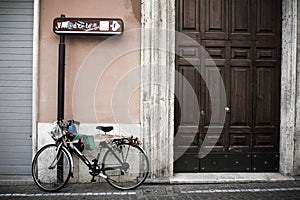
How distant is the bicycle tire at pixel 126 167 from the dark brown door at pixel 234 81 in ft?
2.75

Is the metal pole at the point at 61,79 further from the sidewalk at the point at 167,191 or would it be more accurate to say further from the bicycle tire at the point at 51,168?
the sidewalk at the point at 167,191

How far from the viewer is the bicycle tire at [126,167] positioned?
6984 mm

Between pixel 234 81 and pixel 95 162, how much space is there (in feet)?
10.2

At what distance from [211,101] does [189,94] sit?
461mm

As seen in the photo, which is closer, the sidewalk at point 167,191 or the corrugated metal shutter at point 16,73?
the sidewalk at point 167,191

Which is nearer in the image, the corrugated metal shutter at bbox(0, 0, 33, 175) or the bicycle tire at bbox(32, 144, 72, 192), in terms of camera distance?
the bicycle tire at bbox(32, 144, 72, 192)

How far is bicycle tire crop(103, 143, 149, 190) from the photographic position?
22.9 ft

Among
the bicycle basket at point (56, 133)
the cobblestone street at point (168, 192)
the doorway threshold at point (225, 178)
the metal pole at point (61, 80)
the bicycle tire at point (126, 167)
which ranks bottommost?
the cobblestone street at point (168, 192)

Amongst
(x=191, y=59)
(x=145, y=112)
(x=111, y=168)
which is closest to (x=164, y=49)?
(x=191, y=59)

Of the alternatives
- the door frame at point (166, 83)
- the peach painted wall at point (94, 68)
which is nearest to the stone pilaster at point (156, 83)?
the door frame at point (166, 83)

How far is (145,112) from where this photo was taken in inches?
290

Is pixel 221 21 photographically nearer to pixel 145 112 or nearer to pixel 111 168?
pixel 145 112

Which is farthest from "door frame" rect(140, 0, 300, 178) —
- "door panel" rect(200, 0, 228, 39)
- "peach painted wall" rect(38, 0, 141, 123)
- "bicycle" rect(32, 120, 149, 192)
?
"door panel" rect(200, 0, 228, 39)

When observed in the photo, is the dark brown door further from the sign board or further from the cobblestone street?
the sign board
